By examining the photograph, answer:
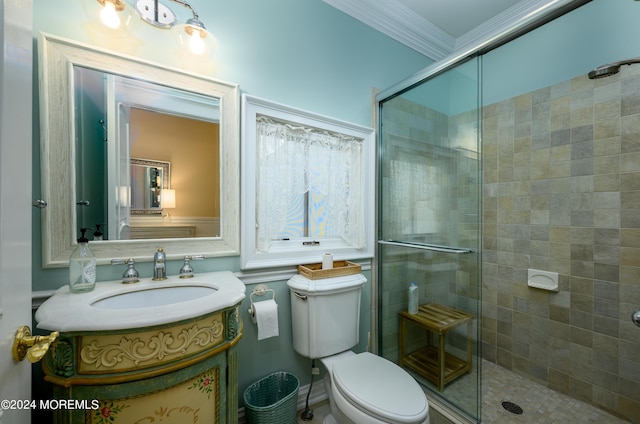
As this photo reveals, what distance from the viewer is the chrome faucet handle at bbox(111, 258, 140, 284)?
1.10 m

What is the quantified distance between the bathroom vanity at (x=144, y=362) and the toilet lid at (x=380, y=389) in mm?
497

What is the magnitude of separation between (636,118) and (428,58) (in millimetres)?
1385

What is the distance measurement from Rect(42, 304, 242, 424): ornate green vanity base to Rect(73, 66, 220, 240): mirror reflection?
55cm

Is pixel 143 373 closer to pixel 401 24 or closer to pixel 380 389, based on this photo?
pixel 380 389

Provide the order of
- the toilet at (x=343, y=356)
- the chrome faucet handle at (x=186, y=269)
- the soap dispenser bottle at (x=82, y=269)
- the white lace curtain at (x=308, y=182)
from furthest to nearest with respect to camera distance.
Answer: the white lace curtain at (x=308, y=182) → the chrome faucet handle at (x=186, y=269) → the toilet at (x=343, y=356) → the soap dispenser bottle at (x=82, y=269)

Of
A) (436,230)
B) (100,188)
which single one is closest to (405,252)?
(436,230)

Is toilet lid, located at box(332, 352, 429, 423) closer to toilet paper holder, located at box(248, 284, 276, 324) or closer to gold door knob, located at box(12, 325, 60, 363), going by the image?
toilet paper holder, located at box(248, 284, 276, 324)

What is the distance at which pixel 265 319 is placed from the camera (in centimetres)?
131

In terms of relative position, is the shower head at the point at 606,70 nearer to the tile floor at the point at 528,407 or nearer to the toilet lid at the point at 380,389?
the toilet lid at the point at 380,389

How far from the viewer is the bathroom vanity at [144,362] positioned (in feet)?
2.40

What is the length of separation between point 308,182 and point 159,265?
2.96 ft

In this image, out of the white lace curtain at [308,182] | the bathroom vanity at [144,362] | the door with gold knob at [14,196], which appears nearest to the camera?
the door with gold knob at [14,196]

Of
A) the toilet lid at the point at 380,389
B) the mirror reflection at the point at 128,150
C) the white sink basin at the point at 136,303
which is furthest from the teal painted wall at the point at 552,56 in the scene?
the white sink basin at the point at 136,303

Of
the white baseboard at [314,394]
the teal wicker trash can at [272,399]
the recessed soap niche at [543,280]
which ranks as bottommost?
→ the white baseboard at [314,394]
